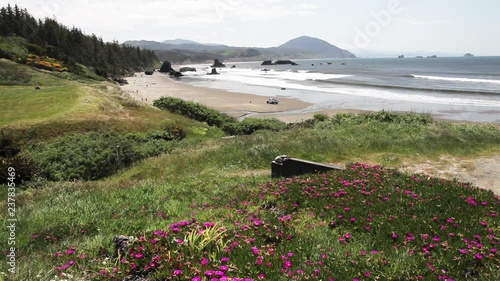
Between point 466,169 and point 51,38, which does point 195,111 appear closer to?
point 466,169

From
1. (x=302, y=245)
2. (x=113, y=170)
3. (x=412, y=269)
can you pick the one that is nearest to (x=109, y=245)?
(x=302, y=245)

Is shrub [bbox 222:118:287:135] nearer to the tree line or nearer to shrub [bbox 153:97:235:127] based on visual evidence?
shrub [bbox 153:97:235:127]

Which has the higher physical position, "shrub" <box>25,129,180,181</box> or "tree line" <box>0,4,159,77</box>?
"tree line" <box>0,4,159,77</box>

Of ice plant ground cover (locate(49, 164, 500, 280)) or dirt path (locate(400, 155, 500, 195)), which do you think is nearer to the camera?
ice plant ground cover (locate(49, 164, 500, 280))

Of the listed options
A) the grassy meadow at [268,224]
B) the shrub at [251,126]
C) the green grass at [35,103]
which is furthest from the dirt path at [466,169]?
the green grass at [35,103]

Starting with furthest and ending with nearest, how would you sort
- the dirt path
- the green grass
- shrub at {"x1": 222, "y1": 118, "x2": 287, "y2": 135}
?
shrub at {"x1": 222, "y1": 118, "x2": 287, "y2": 135}
the green grass
the dirt path

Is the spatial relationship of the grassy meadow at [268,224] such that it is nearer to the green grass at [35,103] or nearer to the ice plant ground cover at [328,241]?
the ice plant ground cover at [328,241]

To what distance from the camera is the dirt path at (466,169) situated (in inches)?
534

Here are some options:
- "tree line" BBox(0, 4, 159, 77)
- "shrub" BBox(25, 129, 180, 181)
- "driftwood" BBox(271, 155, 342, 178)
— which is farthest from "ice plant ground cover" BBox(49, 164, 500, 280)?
"tree line" BBox(0, 4, 159, 77)

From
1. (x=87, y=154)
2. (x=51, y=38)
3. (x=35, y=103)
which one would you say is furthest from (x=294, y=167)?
(x=51, y=38)

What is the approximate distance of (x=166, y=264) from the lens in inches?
211

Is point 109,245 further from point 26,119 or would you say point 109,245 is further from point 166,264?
point 26,119

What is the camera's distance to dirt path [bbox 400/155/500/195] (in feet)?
44.5

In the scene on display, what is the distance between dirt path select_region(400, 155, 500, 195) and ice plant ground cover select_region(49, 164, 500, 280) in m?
5.19
